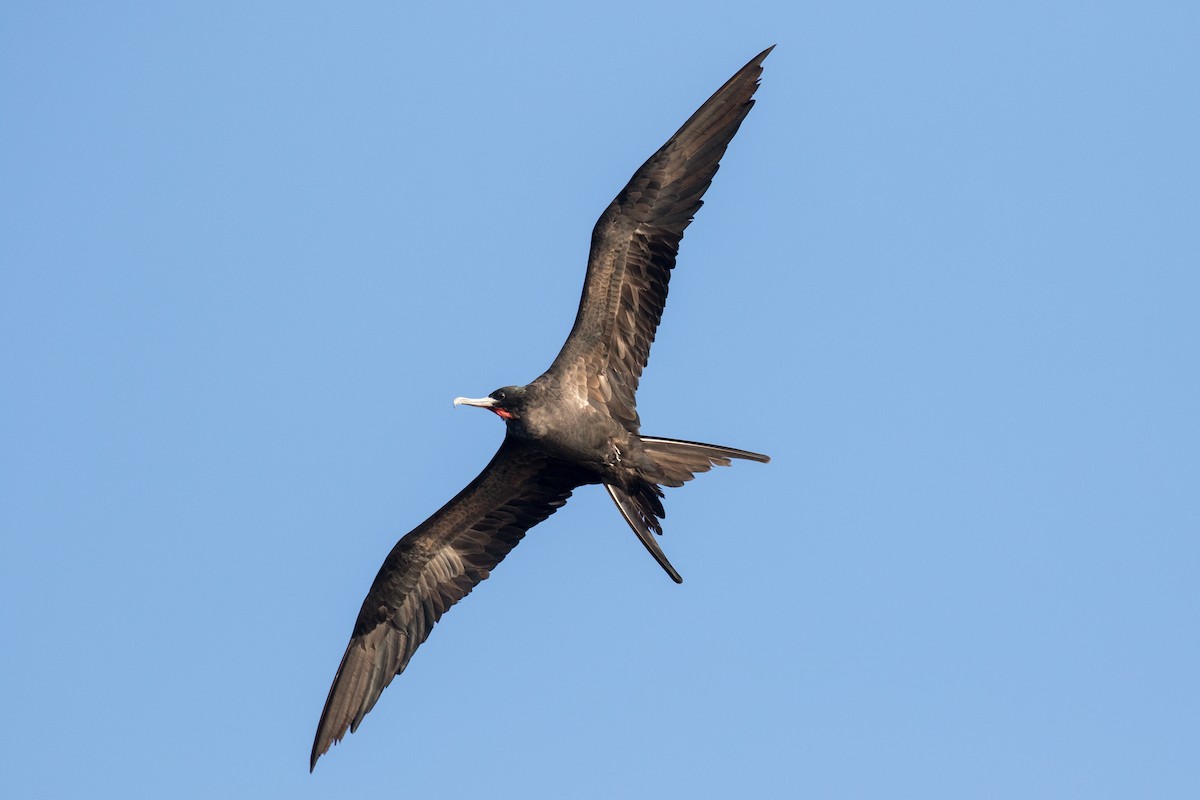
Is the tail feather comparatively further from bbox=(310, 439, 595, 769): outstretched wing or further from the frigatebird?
bbox=(310, 439, 595, 769): outstretched wing

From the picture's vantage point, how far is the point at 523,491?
1289 centimetres

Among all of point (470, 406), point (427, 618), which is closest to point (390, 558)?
point (427, 618)

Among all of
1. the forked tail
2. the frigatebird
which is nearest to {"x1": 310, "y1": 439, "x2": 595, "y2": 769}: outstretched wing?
the frigatebird

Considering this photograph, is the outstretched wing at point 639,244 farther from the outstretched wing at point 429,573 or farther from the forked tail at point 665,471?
the outstretched wing at point 429,573

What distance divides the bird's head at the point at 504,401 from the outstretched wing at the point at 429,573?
0.96 meters

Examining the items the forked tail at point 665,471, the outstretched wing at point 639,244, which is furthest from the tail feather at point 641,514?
the outstretched wing at point 639,244

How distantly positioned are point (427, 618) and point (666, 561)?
208 centimetres

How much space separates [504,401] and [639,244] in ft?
4.65

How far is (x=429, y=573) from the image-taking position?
13.1 m

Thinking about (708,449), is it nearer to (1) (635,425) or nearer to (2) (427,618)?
(1) (635,425)

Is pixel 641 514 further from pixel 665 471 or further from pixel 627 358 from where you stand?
pixel 627 358

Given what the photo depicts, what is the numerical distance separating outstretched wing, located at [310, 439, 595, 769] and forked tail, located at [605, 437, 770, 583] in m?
0.82

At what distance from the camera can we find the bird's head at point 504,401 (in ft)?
39.0

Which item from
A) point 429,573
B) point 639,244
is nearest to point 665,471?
point 639,244
